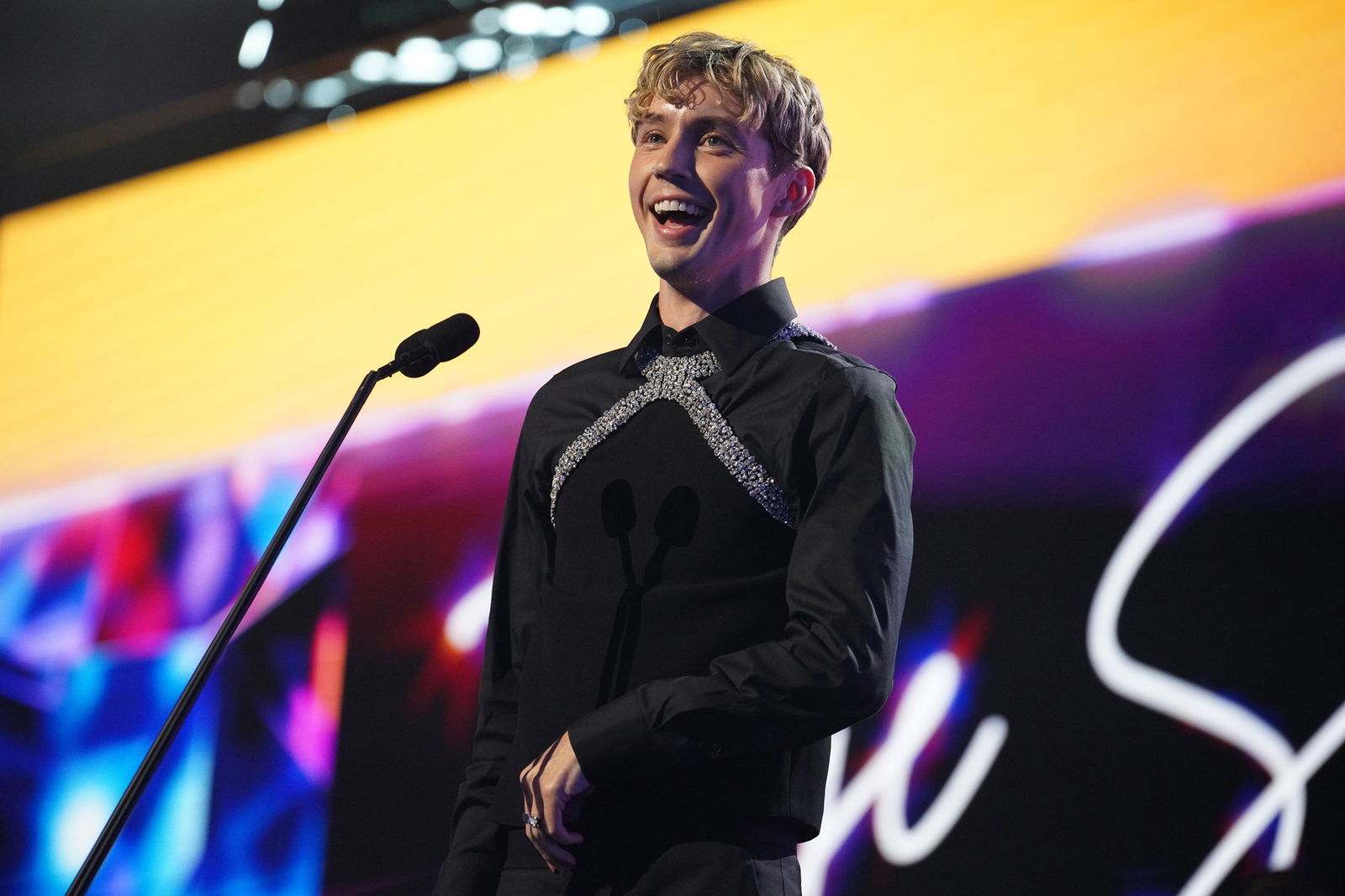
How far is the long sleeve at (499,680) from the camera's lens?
49.7 inches

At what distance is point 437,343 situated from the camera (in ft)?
4.47

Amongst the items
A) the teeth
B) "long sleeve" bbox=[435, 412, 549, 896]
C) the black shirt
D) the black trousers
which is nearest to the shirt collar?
the black shirt

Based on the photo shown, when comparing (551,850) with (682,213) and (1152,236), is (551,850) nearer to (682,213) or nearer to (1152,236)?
(682,213)

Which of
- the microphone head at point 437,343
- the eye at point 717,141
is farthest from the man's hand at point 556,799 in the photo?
the eye at point 717,141

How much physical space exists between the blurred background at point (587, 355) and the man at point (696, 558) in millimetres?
733

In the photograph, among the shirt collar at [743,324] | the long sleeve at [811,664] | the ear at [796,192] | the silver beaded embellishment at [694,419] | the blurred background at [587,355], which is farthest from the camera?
the blurred background at [587,355]

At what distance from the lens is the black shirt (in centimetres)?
110

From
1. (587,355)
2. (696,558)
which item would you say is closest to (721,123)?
(696,558)

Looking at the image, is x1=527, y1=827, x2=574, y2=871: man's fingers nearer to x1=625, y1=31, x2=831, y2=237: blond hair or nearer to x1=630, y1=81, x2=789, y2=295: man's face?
x1=630, y1=81, x2=789, y2=295: man's face

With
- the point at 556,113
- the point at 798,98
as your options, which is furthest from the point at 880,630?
the point at 556,113

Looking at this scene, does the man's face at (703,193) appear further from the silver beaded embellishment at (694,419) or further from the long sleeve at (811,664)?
the long sleeve at (811,664)

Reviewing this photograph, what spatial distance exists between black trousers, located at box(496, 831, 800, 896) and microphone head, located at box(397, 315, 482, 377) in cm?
53

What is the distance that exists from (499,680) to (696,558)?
12.3 inches

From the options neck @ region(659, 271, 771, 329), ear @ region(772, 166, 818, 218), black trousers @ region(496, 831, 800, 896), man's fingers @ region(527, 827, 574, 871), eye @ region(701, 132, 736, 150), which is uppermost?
eye @ region(701, 132, 736, 150)
